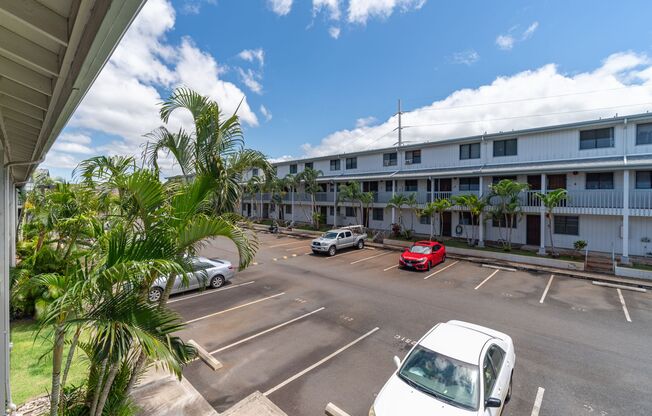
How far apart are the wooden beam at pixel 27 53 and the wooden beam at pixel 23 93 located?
2.72 feet

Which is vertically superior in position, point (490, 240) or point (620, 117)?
point (620, 117)

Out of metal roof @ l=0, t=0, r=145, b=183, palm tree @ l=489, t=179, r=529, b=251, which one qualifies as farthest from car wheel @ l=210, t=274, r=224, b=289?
palm tree @ l=489, t=179, r=529, b=251

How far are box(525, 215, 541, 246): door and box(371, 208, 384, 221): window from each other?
39.1 feet

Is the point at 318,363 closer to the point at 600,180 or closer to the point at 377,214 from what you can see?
the point at 600,180

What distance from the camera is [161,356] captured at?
2.92m

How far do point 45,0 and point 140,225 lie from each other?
9.50 ft

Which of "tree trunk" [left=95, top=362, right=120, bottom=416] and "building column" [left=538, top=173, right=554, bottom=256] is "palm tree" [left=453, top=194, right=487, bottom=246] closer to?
"building column" [left=538, top=173, right=554, bottom=256]

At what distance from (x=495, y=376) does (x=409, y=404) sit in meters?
1.75

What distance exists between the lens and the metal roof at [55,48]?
1731 millimetres

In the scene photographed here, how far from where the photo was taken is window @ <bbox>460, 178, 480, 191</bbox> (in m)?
22.7

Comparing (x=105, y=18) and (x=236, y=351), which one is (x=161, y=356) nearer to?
(x=105, y=18)

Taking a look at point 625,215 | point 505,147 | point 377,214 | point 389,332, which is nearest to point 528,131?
point 505,147

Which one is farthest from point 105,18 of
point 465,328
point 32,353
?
point 32,353

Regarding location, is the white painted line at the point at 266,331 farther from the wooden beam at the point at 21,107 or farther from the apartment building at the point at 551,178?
the apartment building at the point at 551,178
